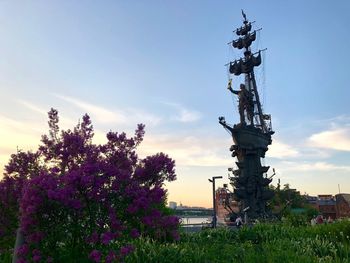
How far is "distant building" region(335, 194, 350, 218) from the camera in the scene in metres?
83.9

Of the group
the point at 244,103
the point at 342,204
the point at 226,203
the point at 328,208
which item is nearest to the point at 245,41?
the point at 244,103

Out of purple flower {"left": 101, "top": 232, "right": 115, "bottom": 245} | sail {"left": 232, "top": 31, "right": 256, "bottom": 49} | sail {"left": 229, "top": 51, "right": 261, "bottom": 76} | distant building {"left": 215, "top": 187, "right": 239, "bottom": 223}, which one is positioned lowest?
purple flower {"left": 101, "top": 232, "right": 115, "bottom": 245}

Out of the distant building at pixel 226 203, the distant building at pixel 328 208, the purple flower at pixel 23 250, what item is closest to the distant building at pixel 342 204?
the distant building at pixel 328 208

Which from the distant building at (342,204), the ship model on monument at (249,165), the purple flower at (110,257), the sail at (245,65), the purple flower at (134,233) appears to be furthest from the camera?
the distant building at (342,204)

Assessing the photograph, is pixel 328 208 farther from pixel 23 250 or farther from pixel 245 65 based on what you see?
pixel 23 250

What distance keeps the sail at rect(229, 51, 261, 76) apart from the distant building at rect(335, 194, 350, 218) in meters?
50.6

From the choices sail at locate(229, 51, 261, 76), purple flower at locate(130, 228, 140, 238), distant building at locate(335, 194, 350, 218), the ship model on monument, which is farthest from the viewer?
distant building at locate(335, 194, 350, 218)

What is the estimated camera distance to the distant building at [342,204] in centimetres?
8393

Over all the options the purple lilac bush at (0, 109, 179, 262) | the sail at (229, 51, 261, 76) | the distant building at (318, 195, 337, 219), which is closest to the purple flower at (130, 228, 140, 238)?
the purple lilac bush at (0, 109, 179, 262)

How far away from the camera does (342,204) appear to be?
8650cm

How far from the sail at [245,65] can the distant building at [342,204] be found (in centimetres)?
5061

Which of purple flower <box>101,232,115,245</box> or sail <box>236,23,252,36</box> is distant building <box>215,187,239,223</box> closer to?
sail <box>236,23,252,36</box>

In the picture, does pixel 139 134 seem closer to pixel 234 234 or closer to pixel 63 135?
pixel 63 135

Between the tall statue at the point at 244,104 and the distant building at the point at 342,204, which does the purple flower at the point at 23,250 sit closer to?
the tall statue at the point at 244,104
